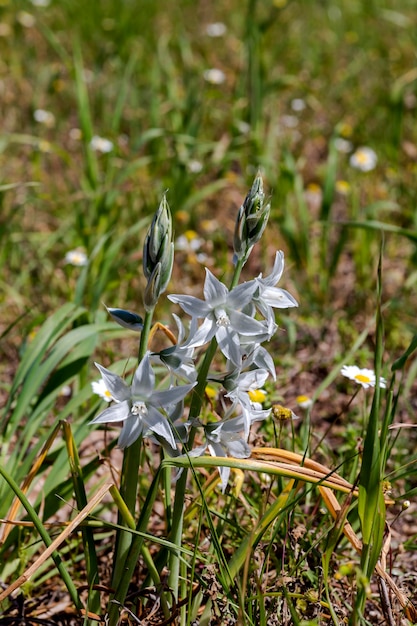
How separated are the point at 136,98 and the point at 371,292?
2036 mm

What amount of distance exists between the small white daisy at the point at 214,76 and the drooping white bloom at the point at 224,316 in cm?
353

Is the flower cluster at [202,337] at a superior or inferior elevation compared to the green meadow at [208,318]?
superior

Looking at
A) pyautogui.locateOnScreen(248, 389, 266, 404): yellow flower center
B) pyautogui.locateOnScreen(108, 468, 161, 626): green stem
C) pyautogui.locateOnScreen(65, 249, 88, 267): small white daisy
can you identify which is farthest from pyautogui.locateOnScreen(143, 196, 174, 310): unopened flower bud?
pyautogui.locateOnScreen(65, 249, 88, 267): small white daisy

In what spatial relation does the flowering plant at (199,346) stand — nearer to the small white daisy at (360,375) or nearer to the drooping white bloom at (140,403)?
the drooping white bloom at (140,403)

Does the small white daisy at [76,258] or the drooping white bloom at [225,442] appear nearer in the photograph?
the drooping white bloom at [225,442]

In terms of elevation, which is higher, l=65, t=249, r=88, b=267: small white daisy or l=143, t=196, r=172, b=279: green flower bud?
l=143, t=196, r=172, b=279: green flower bud

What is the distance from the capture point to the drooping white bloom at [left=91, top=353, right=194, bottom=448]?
4.47 ft

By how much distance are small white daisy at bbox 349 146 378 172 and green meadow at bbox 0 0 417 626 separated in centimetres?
2

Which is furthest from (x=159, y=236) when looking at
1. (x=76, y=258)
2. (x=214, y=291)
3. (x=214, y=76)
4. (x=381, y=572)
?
(x=214, y=76)

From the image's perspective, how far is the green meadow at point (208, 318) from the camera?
4.78 feet

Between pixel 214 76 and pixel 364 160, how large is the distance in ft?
4.24

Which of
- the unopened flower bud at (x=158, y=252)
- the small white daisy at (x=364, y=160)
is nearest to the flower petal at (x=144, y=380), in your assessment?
the unopened flower bud at (x=158, y=252)

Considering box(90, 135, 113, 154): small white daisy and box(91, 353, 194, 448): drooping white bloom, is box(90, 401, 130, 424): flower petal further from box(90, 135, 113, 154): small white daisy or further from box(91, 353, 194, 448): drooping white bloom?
box(90, 135, 113, 154): small white daisy

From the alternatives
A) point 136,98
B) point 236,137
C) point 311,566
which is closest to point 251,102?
point 236,137
